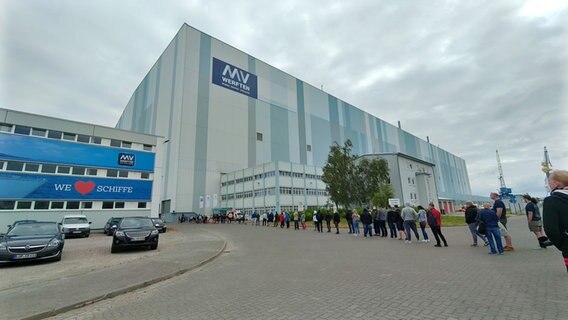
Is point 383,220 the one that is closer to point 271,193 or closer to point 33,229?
point 33,229

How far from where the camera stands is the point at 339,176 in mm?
32906

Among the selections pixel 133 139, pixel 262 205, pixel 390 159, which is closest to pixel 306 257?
pixel 133 139

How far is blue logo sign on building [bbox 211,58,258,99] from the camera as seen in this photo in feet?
178

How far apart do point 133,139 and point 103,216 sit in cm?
839

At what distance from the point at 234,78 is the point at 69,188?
38034 mm

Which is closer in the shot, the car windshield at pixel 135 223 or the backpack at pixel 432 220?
the backpack at pixel 432 220

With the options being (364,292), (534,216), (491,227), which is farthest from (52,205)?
(534,216)

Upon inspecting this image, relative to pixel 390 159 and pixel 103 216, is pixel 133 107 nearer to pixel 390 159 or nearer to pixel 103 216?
pixel 103 216

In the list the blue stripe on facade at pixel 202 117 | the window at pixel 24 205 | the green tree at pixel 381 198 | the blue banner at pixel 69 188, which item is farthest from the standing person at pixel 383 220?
the blue stripe on facade at pixel 202 117

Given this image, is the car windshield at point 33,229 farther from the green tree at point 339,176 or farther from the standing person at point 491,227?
the green tree at point 339,176

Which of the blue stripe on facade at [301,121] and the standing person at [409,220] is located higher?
the blue stripe on facade at [301,121]

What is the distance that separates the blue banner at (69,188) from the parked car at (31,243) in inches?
681

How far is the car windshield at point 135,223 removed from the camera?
12281mm

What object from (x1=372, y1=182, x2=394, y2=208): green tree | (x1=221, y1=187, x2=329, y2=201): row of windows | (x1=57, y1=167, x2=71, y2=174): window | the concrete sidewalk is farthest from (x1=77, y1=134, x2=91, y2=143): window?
(x1=372, y1=182, x2=394, y2=208): green tree
